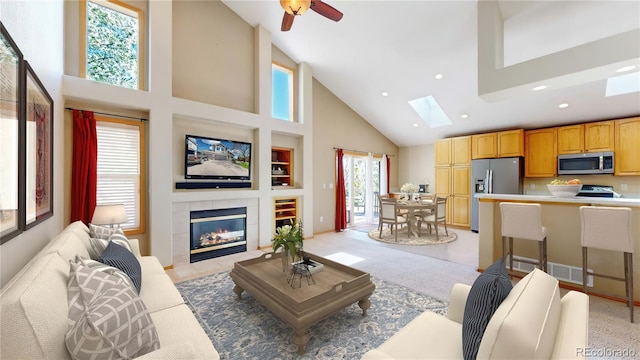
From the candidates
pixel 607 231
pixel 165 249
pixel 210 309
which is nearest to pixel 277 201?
pixel 165 249

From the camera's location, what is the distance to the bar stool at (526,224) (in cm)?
282

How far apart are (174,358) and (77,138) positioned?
3.47 m

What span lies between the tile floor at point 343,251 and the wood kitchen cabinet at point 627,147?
2778mm

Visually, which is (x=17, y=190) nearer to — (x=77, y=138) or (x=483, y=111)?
(x=77, y=138)

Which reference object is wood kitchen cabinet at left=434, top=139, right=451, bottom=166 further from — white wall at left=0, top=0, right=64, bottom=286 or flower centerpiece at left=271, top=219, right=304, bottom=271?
white wall at left=0, top=0, right=64, bottom=286

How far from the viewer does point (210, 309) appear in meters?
2.51

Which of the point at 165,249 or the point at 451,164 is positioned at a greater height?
the point at 451,164

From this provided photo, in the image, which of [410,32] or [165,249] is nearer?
[165,249]

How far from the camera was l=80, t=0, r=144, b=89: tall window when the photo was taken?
3350 millimetres

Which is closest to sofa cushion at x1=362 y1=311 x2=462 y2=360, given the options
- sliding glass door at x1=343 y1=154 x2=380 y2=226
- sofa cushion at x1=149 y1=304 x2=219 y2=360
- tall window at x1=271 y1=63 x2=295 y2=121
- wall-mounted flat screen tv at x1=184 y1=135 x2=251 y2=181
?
sofa cushion at x1=149 y1=304 x2=219 y2=360

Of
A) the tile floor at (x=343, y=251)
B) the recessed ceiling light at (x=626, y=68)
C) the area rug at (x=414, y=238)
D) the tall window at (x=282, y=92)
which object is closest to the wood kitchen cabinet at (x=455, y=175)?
the tile floor at (x=343, y=251)

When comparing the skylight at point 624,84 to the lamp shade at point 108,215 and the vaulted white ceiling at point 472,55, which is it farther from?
the lamp shade at point 108,215

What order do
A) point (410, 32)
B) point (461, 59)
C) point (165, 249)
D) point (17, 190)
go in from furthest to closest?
point (461, 59)
point (410, 32)
point (165, 249)
point (17, 190)

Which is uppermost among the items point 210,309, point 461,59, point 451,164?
point 461,59
